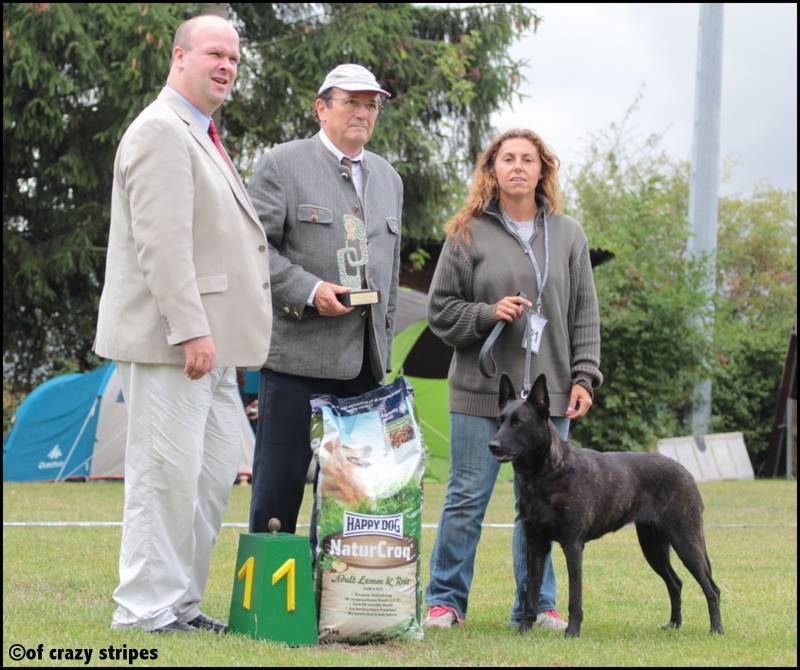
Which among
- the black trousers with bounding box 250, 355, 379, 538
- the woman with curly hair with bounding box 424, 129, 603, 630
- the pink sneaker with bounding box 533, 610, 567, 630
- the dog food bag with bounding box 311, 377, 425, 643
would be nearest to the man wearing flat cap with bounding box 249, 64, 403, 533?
the black trousers with bounding box 250, 355, 379, 538

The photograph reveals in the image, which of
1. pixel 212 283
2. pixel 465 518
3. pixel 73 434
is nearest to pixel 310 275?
pixel 212 283

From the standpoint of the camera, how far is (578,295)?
16.0 feet

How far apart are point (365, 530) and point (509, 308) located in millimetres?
1011

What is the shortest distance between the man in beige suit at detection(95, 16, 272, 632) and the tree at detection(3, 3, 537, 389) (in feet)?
34.2

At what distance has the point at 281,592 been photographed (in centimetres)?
394

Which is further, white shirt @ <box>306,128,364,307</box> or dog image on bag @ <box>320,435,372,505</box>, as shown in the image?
white shirt @ <box>306,128,364,307</box>

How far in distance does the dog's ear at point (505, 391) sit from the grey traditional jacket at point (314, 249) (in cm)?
46

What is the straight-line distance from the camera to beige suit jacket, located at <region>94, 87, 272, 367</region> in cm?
385

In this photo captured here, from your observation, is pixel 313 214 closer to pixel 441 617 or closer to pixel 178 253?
pixel 178 253

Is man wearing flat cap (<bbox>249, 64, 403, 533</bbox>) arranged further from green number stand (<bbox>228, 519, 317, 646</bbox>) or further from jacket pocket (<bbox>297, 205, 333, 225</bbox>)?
green number stand (<bbox>228, 519, 317, 646</bbox>)

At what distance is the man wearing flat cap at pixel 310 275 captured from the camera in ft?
→ 14.2

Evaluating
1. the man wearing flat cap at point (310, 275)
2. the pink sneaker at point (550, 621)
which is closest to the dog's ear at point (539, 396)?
the man wearing flat cap at point (310, 275)

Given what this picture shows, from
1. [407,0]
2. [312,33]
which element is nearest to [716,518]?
[312,33]

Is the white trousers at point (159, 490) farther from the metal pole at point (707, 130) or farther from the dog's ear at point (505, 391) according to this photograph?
the metal pole at point (707, 130)
